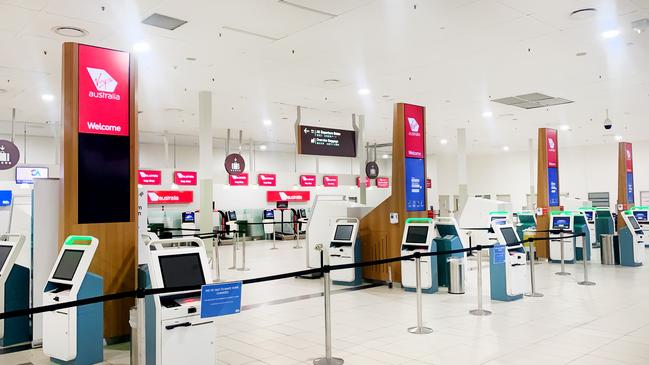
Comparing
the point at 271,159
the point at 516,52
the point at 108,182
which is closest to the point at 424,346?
the point at 108,182

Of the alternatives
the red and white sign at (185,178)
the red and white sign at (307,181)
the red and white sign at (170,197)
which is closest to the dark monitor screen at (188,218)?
the red and white sign at (170,197)

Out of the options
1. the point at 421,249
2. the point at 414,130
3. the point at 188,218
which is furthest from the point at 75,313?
the point at 188,218

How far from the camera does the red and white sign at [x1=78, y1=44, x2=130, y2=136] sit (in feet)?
17.0

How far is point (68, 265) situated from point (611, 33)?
25.2 feet

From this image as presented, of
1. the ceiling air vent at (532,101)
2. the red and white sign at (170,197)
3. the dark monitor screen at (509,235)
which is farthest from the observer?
the red and white sign at (170,197)

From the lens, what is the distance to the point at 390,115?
1418cm

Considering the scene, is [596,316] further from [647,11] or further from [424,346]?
[647,11]

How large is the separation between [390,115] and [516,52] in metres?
6.02

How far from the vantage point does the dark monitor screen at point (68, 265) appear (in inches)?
182

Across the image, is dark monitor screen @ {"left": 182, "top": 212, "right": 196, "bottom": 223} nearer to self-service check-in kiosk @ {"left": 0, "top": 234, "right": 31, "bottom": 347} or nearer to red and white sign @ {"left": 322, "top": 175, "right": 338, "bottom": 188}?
red and white sign @ {"left": 322, "top": 175, "right": 338, "bottom": 188}

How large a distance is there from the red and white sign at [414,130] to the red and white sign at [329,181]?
40.7ft

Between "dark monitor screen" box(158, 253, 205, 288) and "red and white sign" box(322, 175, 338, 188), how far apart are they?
1712 centimetres

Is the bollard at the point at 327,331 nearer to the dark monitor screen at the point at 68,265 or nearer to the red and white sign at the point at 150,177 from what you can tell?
the dark monitor screen at the point at 68,265

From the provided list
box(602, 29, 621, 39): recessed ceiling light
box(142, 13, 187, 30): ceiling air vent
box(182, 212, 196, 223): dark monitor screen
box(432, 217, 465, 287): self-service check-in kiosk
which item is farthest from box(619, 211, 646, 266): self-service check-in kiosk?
box(182, 212, 196, 223): dark monitor screen
